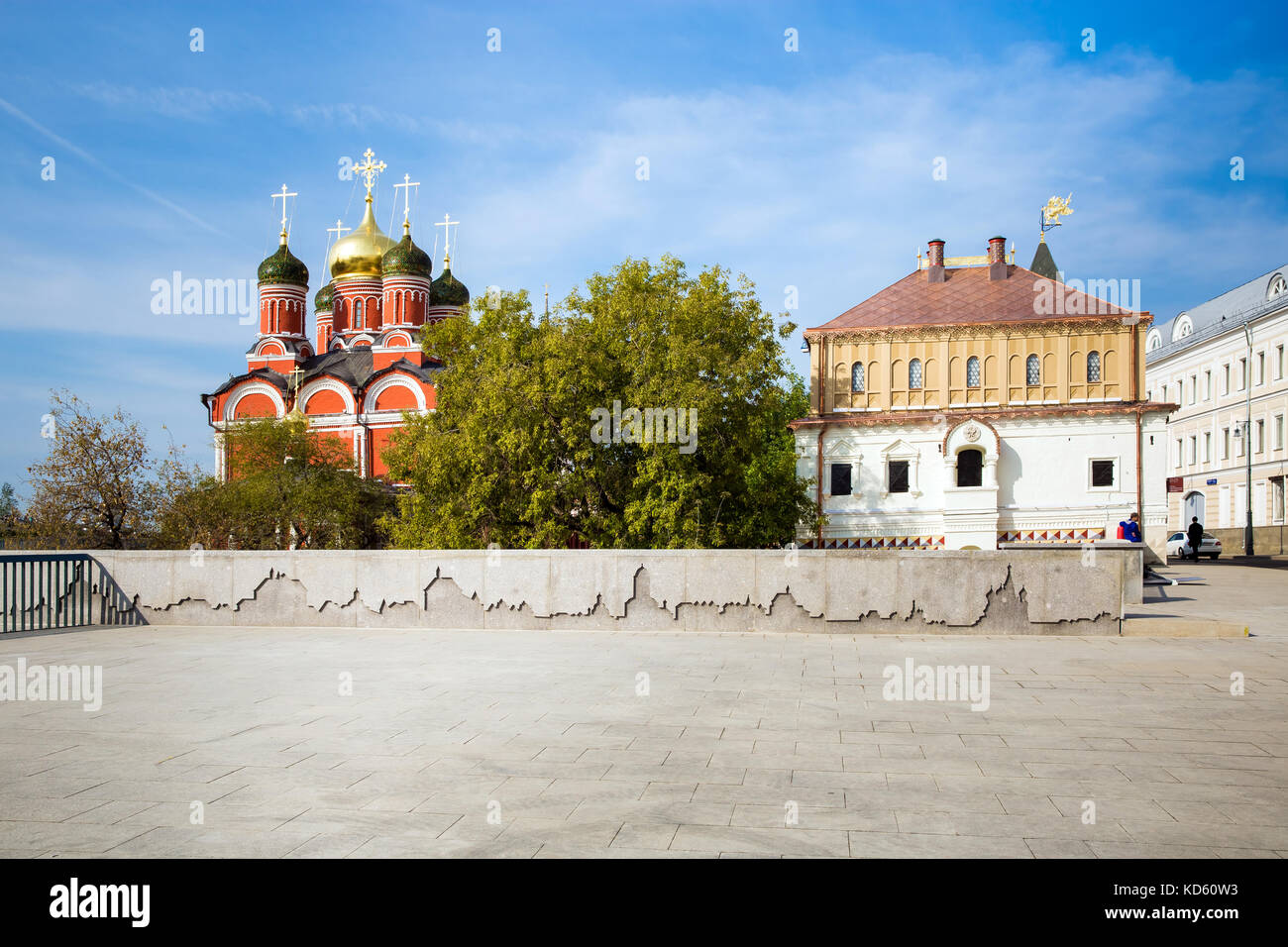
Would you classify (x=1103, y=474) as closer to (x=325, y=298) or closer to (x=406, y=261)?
(x=406, y=261)

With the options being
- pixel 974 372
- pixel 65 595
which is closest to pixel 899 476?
pixel 974 372

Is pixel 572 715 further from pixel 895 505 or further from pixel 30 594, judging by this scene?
pixel 895 505

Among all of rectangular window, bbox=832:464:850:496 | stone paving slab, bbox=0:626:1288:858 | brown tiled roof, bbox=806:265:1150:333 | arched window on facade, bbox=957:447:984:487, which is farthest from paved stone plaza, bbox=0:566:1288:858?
brown tiled roof, bbox=806:265:1150:333

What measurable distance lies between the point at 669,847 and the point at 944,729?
3.24m

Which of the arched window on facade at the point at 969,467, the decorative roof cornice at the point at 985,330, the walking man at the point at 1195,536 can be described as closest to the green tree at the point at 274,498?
the decorative roof cornice at the point at 985,330

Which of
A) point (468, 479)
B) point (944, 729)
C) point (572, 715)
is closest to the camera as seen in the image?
point (944, 729)

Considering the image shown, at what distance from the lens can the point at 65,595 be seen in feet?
48.2

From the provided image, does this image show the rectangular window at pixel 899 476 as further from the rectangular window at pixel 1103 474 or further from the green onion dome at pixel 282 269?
the green onion dome at pixel 282 269

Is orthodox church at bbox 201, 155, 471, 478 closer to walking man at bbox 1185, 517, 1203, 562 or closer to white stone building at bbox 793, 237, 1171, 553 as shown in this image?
white stone building at bbox 793, 237, 1171, 553

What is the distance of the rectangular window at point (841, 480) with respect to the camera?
41.4 metres

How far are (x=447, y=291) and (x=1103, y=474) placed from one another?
153 feet

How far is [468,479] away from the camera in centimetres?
2445

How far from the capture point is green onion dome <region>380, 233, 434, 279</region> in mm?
66188
